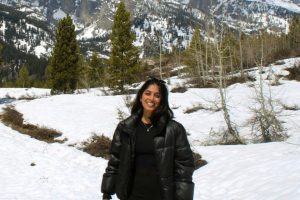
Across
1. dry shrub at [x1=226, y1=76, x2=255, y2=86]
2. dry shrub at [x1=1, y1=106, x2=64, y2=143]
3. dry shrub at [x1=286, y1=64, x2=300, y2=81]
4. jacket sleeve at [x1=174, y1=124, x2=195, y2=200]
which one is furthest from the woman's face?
dry shrub at [x1=226, y1=76, x2=255, y2=86]

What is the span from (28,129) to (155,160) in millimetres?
20052

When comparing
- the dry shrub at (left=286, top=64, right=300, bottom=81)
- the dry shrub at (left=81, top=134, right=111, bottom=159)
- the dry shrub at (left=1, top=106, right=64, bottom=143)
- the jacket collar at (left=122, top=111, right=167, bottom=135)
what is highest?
the dry shrub at (left=286, top=64, right=300, bottom=81)

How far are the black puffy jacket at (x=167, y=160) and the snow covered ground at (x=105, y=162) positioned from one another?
14.5 ft

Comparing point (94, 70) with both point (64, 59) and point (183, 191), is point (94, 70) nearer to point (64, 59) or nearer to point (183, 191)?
point (64, 59)

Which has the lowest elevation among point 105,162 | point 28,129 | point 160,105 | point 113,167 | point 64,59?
point 105,162

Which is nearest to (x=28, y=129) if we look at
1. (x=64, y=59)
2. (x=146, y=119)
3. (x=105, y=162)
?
(x=105, y=162)

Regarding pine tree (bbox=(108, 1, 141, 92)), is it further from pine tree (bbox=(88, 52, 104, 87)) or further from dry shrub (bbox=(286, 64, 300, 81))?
pine tree (bbox=(88, 52, 104, 87))

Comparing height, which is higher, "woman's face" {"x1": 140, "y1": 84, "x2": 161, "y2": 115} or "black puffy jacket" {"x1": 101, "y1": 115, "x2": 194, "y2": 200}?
"woman's face" {"x1": 140, "y1": 84, "x2": 161, "y2": 115}

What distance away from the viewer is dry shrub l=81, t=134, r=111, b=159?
17016 millimetres

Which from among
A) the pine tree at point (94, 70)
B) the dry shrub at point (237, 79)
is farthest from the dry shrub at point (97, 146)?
the pine tree at point (94, 70)

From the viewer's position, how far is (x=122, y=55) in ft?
135

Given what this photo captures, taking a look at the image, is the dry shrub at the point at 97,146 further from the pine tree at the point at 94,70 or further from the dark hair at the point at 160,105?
the pine tree at the point at 94,70

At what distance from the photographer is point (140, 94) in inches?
183

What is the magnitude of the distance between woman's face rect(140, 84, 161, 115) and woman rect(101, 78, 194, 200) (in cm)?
1
